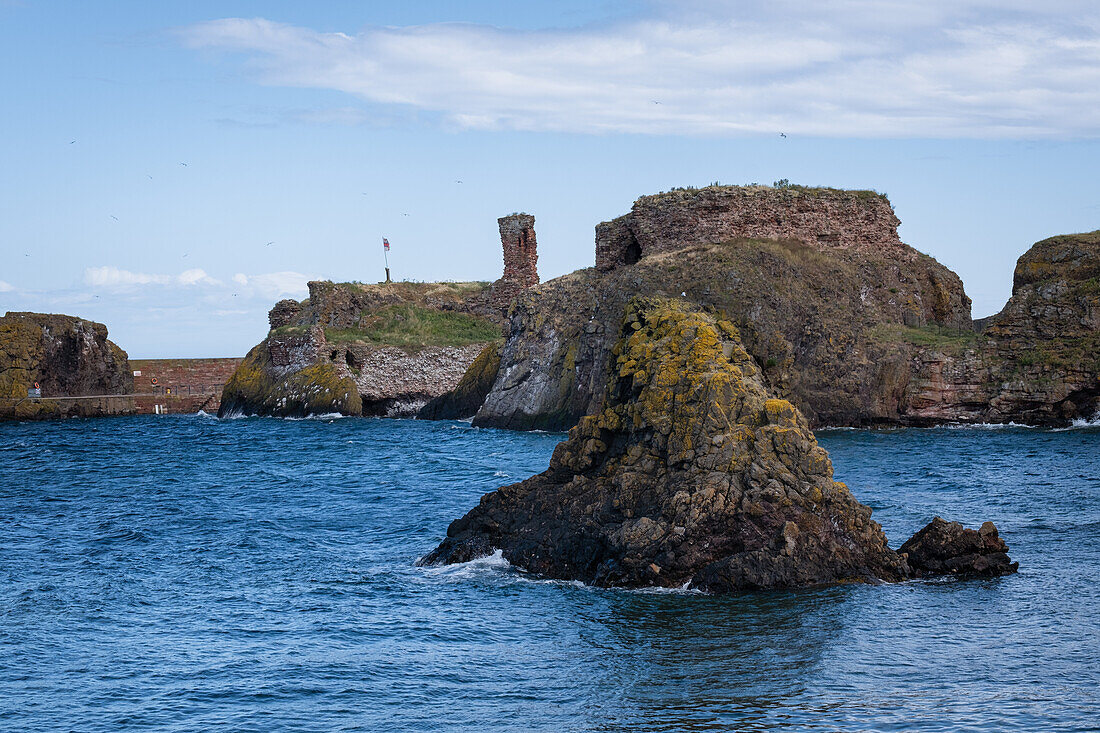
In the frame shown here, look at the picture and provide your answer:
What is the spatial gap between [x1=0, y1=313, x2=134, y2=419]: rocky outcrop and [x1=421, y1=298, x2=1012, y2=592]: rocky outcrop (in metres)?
50.2

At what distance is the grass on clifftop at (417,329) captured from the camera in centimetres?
5566

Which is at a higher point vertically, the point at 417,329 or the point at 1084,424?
the point at 417,329

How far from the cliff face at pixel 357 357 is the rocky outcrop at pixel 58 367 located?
11696 mm

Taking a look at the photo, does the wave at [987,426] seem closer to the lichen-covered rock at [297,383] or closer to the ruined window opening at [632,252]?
the ruined window opening at [632,252]

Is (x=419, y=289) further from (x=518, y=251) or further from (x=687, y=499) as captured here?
(x=687, y=499)

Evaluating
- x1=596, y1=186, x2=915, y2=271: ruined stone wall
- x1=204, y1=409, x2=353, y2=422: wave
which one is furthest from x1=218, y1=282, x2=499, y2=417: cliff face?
x1=596, y1=186, x2=915, y2=271: ruined stone wall

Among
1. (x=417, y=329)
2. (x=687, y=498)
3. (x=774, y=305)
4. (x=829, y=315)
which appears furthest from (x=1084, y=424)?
(x=417, y=329)

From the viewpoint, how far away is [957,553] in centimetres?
1569

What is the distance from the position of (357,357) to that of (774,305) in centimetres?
2364

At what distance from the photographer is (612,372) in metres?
19.7

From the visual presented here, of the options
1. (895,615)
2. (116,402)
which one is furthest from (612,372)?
(116,402)

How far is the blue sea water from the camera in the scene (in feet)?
34.7

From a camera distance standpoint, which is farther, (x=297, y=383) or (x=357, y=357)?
(x=357, y=357)

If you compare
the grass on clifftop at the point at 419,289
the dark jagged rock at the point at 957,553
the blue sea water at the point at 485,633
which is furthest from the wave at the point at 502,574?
the grass on clifftop at the point at 419,289
